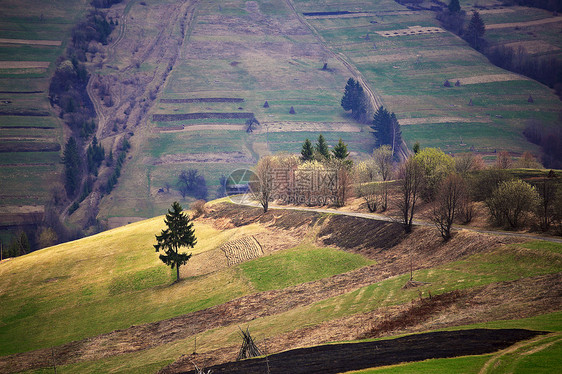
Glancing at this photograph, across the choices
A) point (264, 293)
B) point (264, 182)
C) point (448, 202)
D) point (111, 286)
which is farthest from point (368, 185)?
point (111, 286)

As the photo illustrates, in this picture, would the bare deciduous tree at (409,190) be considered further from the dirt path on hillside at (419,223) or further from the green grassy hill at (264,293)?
the green grassy hill at (264,293)

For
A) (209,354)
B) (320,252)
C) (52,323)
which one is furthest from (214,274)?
(209,354)

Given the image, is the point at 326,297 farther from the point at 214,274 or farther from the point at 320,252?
the point at 214,274

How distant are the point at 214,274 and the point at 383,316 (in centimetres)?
3682

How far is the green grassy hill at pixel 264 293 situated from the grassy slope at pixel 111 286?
21 cm

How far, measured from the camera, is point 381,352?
3706cm

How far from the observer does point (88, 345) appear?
60688 mm

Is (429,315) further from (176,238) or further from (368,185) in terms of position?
(368,185)

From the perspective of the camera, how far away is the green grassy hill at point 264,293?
43375 mm

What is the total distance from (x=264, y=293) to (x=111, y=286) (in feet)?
93.4

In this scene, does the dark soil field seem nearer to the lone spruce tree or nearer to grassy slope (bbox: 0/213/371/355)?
grassy slope (bbox: 0/213/371/355)

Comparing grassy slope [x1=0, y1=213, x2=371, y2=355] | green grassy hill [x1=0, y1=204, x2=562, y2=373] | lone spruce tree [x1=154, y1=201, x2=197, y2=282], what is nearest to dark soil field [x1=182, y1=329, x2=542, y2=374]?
green grassy hill [x1=0, y1=204, x2=562, y2=373]

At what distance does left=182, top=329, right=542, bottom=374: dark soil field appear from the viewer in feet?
112

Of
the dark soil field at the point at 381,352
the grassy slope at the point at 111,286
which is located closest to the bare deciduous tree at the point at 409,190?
the grassy slope at the point at 111,286
